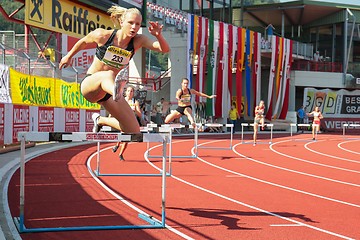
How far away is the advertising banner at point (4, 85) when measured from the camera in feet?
47.6

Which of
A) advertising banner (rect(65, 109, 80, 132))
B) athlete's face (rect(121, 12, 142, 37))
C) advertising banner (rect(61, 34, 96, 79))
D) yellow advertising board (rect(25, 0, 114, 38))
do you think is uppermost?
yellow advertising board (rect(25, 0, 114, 38))

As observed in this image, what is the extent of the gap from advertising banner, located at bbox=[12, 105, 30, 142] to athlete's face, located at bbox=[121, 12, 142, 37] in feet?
33.1

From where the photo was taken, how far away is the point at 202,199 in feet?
28.5

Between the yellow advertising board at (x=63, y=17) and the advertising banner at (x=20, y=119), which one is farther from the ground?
the yellow advertising board at (x=63, y=17)

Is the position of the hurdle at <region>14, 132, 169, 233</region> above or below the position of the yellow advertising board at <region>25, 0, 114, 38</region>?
below

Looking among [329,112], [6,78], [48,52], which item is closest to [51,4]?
[48,52]

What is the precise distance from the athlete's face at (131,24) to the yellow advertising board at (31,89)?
31.0 feet

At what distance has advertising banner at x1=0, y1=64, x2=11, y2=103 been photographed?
14.5 meters

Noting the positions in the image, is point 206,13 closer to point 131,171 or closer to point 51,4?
point 51,4

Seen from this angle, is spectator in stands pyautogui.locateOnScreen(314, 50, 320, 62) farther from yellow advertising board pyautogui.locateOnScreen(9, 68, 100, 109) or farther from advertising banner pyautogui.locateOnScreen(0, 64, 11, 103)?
advertising banner pyautogui.locateOnScreen(0, 64, 11, 103)

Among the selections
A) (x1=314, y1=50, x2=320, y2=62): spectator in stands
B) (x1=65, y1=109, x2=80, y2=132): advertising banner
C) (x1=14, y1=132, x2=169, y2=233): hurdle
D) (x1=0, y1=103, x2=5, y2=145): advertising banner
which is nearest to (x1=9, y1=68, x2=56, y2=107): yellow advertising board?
(x1=0, y1=103, x2=5, y2=145): advertising banner

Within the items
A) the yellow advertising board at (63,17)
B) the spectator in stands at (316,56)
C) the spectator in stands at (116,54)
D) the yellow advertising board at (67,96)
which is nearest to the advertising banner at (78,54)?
the yellow advertising board at (63,17)

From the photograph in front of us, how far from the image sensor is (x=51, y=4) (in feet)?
74.4

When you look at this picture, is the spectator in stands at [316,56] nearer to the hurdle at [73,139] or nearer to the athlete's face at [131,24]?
the athlete's face at [131,24]
